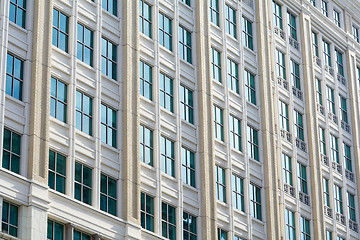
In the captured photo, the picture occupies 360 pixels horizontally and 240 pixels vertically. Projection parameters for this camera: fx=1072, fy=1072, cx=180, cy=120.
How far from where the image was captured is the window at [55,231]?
145ft

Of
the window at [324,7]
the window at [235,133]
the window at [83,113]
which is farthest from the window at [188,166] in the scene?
the window at [324,7]

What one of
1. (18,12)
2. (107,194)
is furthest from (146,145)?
(18,12)

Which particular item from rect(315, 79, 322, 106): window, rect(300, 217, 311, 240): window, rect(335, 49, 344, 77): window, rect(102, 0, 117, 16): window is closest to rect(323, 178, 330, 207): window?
rect(300, 217, 311, 240): window

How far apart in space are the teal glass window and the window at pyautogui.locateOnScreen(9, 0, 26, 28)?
5820 millimetres

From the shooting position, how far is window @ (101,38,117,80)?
165ft

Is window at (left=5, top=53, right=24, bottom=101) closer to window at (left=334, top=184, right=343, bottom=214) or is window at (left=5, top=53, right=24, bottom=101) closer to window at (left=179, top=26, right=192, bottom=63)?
window at (left=179, top=26, right=192, bottom=63)

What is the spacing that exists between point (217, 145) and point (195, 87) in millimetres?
3266

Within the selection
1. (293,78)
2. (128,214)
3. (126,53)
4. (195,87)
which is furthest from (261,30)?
(128,214)

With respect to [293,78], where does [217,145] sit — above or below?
below

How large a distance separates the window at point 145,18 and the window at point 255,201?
1088cm

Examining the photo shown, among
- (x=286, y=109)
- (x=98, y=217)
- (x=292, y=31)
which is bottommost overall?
(x=98, y=217)

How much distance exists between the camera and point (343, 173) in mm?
68562

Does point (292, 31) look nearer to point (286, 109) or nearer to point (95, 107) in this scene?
point (286, 109)

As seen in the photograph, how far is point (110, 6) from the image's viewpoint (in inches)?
2052
